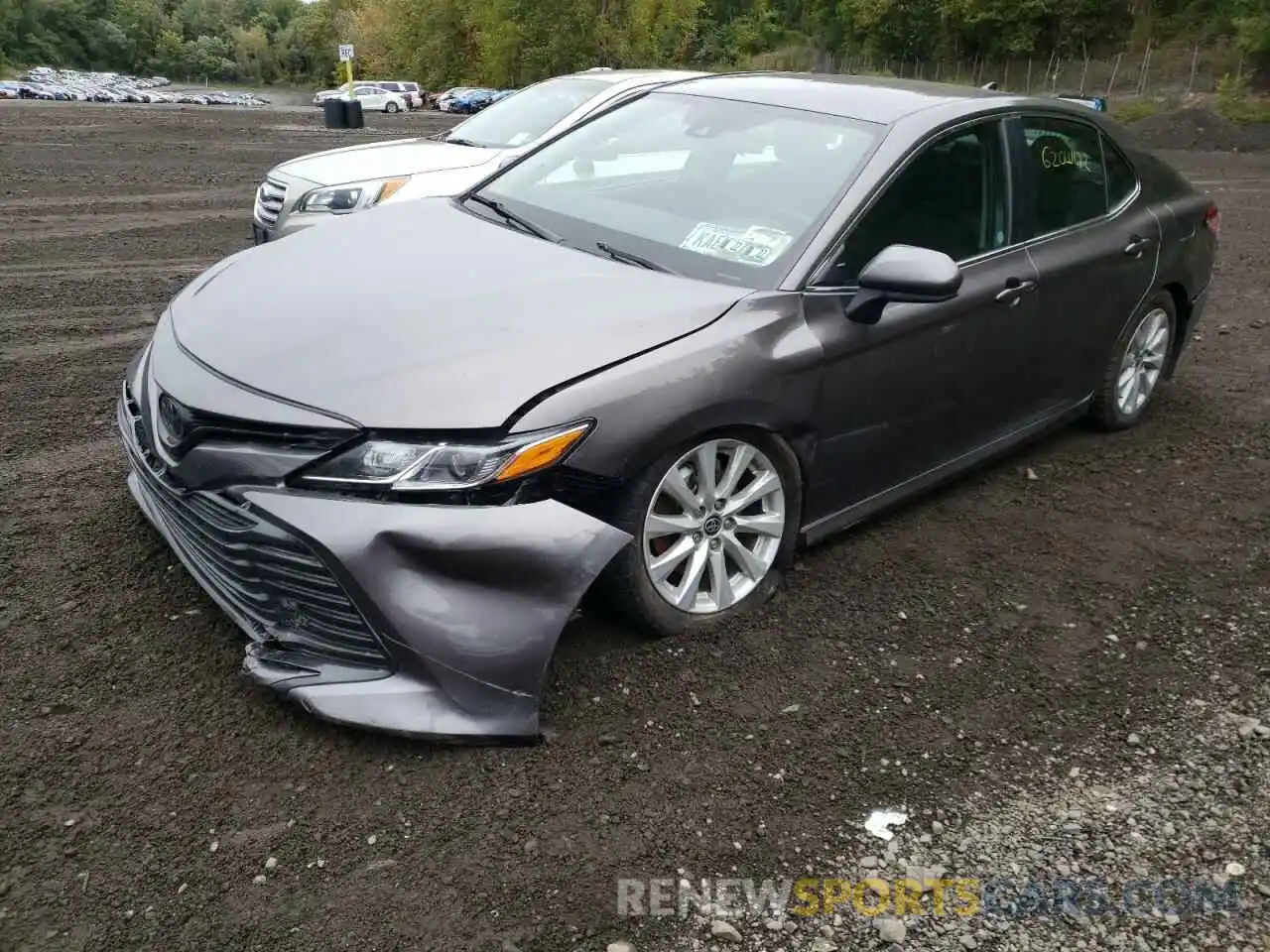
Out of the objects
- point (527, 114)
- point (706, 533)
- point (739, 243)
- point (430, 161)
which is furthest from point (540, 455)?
point (527, 114)

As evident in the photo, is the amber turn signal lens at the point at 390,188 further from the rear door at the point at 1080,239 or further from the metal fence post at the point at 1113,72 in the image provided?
the metal fence post at the point at 1113,72

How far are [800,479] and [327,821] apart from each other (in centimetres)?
177

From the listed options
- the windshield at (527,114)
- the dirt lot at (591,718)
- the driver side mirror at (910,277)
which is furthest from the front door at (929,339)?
the windshield at (527,114)

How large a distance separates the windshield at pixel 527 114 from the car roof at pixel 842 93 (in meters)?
4.04

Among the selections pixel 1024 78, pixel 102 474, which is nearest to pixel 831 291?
pixel 102 474

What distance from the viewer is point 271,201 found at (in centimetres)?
776

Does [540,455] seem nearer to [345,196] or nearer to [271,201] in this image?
[345,196]

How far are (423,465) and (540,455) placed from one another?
29 centimetres

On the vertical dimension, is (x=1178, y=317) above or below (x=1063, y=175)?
below

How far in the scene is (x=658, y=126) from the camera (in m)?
4.28

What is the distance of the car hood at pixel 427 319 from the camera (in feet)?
9.16

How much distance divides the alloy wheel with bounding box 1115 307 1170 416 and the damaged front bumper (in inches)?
130

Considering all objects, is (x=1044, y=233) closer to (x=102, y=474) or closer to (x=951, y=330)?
(x=951, y=330)

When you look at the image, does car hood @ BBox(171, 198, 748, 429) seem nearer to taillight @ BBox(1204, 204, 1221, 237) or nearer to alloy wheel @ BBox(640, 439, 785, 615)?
alloy wheel @ BBox(640, 439, 785, 615)
